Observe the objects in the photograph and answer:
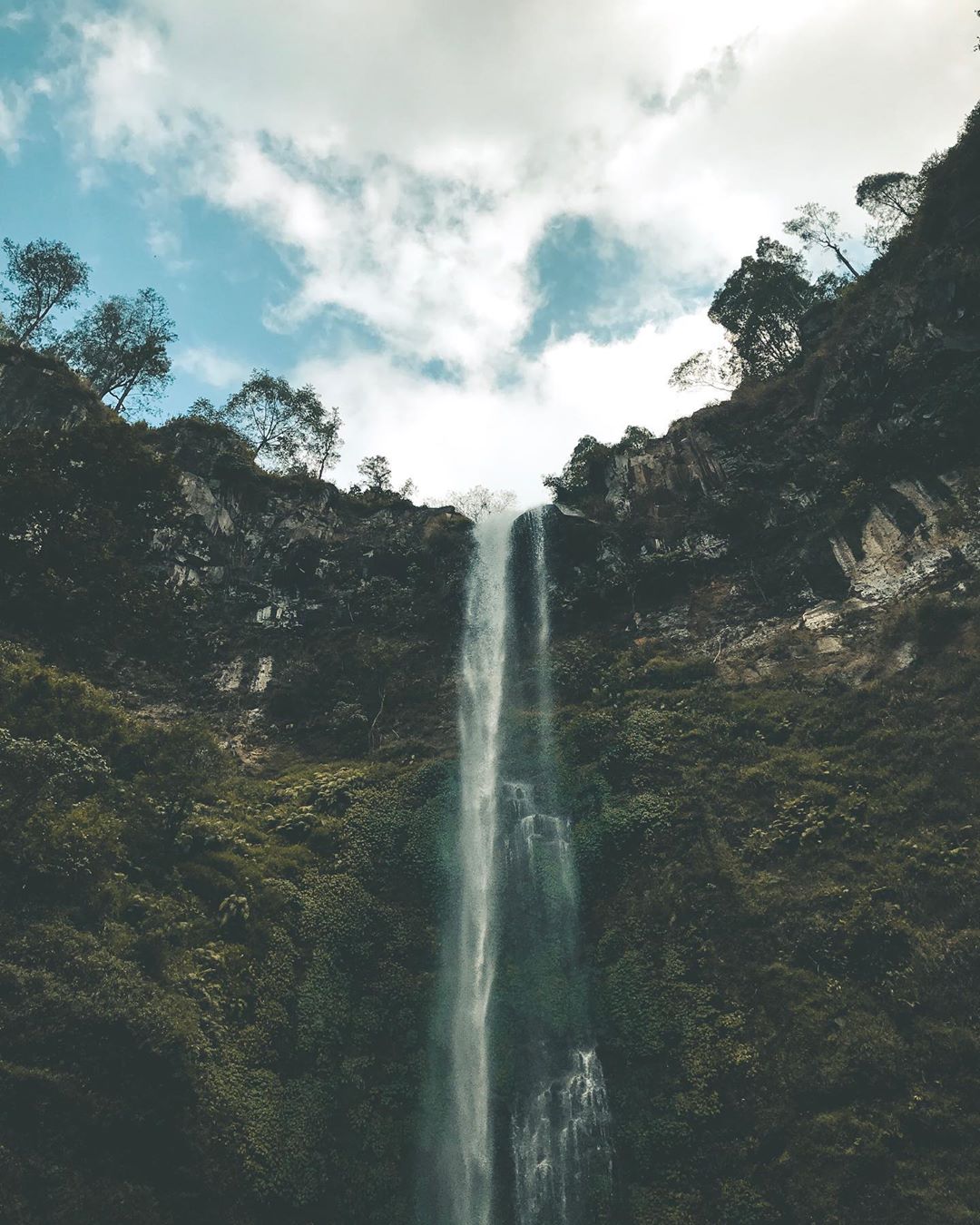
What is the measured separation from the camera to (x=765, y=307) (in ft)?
141

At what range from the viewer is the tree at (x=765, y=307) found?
141 feet

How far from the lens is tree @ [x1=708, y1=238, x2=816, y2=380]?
42.9 metres

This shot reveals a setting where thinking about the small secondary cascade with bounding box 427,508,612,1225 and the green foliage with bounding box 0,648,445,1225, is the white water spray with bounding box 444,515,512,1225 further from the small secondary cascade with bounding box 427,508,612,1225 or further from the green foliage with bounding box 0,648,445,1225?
the green foliage with bounding box 0,648,445,1225

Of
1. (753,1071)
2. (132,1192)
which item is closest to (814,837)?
(753,1071)

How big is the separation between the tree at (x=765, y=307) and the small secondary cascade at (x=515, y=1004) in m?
25.3

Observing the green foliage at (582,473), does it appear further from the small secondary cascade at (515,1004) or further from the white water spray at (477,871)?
the small secondary cascade at (515,1004)

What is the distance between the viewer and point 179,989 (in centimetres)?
1658

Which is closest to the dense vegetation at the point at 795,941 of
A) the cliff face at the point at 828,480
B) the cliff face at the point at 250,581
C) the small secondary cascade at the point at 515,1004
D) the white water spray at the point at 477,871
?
the small secondary cascade at the point at 515,1004

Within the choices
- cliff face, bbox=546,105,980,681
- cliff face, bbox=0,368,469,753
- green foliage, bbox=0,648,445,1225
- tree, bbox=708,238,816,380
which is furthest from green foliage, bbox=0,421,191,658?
tree, bbox=708,238,816,380

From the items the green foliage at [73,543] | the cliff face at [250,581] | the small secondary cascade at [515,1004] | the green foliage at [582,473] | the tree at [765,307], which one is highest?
the tree at [765,307]

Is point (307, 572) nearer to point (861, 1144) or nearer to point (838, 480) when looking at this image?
point (838, 480)

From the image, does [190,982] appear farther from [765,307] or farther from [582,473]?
[765,307]

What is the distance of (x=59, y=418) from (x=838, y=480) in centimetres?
3522

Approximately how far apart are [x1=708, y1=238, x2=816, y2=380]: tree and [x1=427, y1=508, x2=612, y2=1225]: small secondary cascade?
82.9 feet
